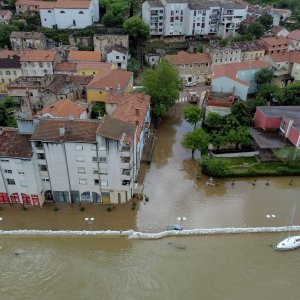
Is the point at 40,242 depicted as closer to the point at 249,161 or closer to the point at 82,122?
the point at 82,122

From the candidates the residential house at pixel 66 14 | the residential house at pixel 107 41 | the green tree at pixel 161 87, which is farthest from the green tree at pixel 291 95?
the residential house at pixel 66 14

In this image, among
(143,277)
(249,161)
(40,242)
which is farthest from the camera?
(249,161)

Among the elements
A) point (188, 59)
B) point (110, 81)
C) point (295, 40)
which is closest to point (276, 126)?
point (188, 59)

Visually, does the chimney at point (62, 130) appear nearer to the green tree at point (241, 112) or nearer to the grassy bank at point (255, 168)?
the grassy bank at point (255, 168)

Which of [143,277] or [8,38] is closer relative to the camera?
[143,277]

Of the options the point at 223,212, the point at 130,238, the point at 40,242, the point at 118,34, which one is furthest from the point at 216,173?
the point at 118,34

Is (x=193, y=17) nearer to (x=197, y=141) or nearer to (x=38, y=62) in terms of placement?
(x=38, y=62)
